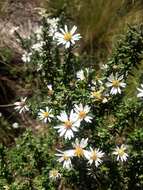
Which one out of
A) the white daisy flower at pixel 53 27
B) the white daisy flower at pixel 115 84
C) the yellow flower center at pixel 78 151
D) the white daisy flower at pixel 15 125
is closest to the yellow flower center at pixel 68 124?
the yellow flower center at pixel 78 151

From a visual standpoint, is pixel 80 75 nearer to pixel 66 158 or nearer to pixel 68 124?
pixel 68 124

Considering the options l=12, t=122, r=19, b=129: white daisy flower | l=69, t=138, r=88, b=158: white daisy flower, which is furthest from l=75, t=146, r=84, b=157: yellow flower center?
l=12, t=122, r=19, b=129: white daisy flower

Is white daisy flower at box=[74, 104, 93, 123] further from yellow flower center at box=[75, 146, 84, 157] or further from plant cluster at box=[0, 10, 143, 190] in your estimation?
yellow flower center at box=[75, 146, 84, 157]

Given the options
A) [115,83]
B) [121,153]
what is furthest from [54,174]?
[115,83]

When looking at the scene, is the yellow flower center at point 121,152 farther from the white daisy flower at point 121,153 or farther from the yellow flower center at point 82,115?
the yellow flower center at point 82,115

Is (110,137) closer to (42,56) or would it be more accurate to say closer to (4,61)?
(42,56)

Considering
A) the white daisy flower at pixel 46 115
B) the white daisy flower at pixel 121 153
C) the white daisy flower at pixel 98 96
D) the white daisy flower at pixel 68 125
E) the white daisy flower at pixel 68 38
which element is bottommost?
the white daisy flower at pixel 121 153
